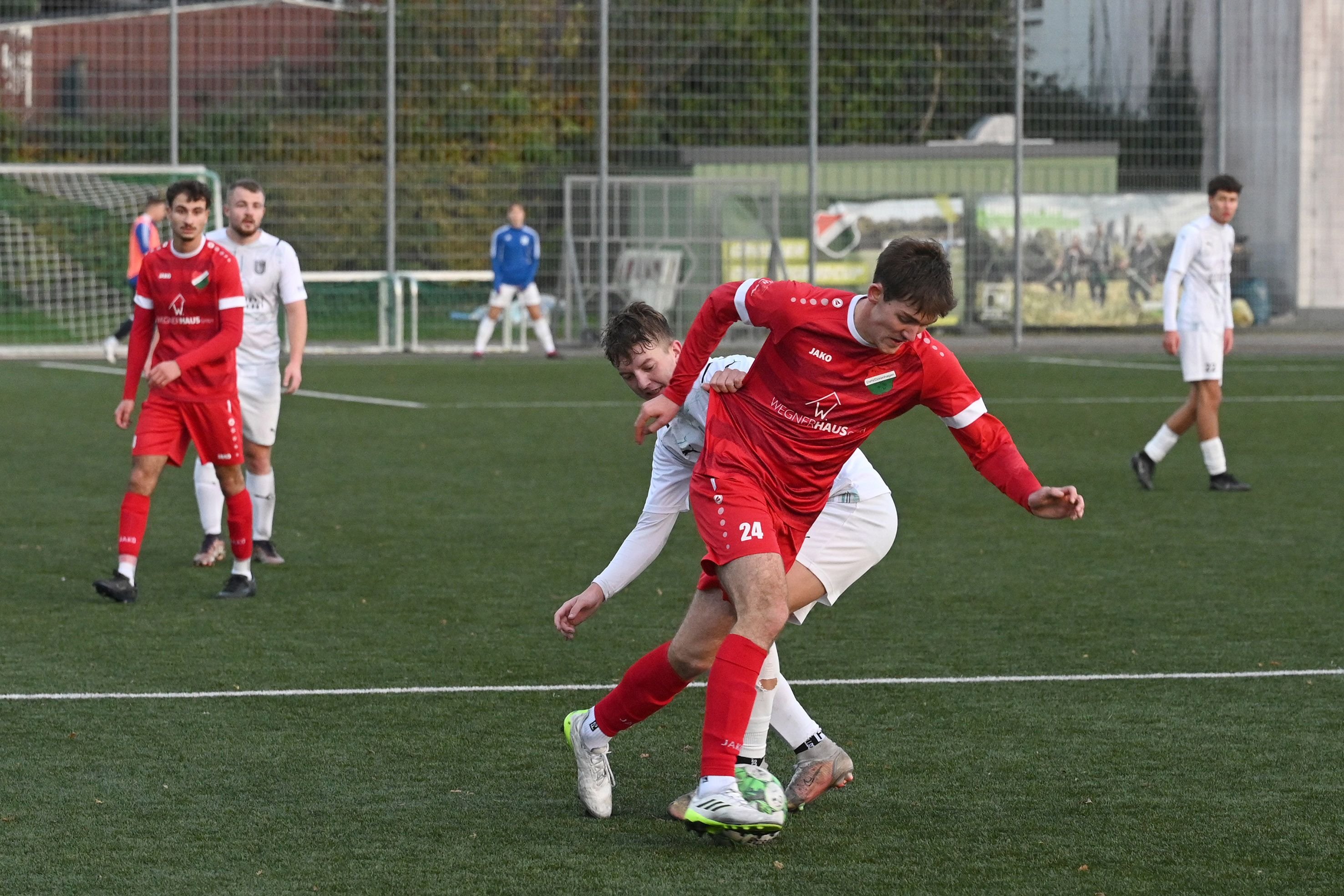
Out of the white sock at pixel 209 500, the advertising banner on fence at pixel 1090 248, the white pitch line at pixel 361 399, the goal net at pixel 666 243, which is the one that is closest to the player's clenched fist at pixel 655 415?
the white sock at pixel 209 500

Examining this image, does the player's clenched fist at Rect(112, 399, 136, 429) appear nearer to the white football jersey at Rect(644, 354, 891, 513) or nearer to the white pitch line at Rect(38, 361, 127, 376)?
the white football jersey at Rect(644, 354, 891, 513)

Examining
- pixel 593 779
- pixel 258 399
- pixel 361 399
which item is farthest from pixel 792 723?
pixel 361 399

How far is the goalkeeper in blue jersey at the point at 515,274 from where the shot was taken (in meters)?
23.3

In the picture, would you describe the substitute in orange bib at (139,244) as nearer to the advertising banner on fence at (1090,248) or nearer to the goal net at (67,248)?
the goal net at (67,248)

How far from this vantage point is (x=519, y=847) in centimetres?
451

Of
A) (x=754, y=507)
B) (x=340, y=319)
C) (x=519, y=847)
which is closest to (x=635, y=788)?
(x=519, y=847)

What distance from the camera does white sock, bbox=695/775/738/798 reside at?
14.5 feet

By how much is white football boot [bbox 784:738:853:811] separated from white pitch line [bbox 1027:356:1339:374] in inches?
700

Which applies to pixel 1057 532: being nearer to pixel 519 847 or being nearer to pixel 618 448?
pixel 618 448

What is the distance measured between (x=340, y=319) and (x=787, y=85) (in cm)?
718

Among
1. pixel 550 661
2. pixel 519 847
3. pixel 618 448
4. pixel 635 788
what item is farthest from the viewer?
pixel 618 448

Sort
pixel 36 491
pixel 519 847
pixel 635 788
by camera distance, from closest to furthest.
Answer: pixel 519 847 → pixel 635 788 → pixel 36 491

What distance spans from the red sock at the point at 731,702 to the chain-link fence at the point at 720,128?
20649 mm

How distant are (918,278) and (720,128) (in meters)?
22.9
